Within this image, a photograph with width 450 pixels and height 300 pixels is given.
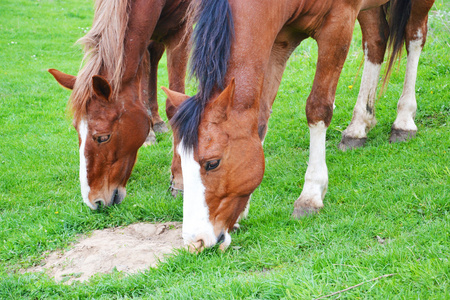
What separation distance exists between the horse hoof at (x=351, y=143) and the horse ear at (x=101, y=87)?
2.83 metres

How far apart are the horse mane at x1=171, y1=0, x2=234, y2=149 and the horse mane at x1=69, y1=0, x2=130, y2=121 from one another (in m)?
1.18

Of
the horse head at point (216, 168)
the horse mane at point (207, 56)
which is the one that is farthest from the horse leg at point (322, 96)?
the horse mane at point (207, 56)

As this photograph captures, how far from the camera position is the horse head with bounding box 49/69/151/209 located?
13.0ft

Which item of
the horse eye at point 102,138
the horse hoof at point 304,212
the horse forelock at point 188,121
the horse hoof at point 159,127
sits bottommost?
the horse hoof at point 159,127

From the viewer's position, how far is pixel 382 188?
4.01m

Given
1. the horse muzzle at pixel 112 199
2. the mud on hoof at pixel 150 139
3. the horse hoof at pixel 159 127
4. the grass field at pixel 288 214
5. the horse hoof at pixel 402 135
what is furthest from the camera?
the horse hoof at pixel 159 127

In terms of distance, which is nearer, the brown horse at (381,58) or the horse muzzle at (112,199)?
the horse muzzle at (112,199)

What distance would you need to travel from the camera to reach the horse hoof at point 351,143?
5188mm

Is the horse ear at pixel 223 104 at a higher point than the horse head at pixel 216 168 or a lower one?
higher

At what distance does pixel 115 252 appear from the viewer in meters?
3.61

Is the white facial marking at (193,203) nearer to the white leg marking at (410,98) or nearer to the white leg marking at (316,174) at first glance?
the white leg marking at (316,174)

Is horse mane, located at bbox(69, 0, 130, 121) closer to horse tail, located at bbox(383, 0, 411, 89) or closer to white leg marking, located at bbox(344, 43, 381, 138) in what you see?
white leg marking, located at bbox(344, 43, 381, 138)

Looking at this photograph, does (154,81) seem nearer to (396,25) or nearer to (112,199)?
(112,199)

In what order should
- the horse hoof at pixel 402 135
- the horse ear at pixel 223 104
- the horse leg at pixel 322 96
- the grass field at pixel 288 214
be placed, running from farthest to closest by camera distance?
the horse hoof at pixel 402 135 < the horse leg at pixel 322 96 < the horse ear at pixel 223 104 < the grass field at pixel 288 214
